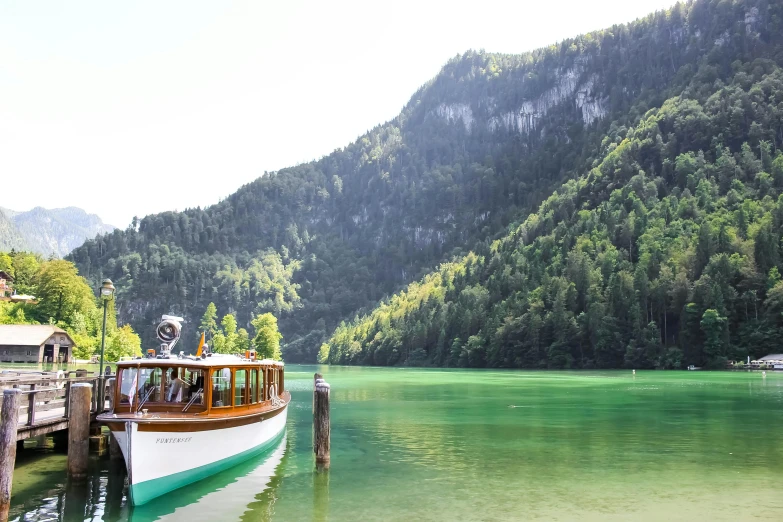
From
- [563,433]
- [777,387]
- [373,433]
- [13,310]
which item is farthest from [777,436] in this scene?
[13,310]

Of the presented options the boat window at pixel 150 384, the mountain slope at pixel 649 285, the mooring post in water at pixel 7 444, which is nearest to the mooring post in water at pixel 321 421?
the boat window at pixel 150 384

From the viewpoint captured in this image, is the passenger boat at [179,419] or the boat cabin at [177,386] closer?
the passenger boat at [179,419]

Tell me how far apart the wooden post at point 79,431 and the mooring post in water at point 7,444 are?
3913mm

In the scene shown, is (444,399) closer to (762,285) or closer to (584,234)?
(762,285)

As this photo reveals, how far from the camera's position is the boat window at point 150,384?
2334 centimetres

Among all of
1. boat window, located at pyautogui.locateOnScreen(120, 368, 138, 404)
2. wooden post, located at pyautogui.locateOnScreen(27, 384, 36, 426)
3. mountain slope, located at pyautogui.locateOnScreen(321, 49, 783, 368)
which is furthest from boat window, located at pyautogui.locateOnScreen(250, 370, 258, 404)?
mountain slope, located at pyautogui.locateOnScreen(321, 49, 783, 368)

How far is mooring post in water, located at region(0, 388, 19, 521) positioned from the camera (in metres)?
18.4

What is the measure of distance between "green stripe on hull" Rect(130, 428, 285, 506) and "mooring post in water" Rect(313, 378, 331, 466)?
3.20 m

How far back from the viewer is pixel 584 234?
18275 cm

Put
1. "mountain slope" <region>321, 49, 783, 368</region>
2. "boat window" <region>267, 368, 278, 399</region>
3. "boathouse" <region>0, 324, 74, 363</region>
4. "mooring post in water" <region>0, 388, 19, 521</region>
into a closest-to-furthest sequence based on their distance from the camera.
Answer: "mooring post in water" <region>0, 388, 19, 521</region>, "boat window" <region>267, 368, 278, 399</region>, "boathouse" <region>0, 324, 74, 363</region>, "mountain slope" <region>321, 49, 783, 368</region>

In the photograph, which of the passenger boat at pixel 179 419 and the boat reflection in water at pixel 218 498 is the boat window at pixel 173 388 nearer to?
the passenger boat at pixel 179 419

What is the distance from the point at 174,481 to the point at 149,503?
3.43ft

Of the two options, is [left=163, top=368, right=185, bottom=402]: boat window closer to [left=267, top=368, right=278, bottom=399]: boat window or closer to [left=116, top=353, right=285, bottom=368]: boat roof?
[left=116, top=353, right=285, bottom=368]: boat roof

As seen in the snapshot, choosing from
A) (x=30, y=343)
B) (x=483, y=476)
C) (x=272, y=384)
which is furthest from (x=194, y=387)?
(x=30, y=343)
